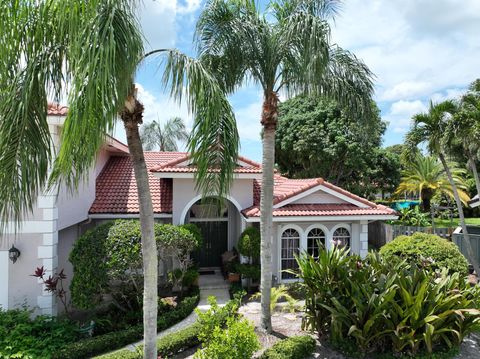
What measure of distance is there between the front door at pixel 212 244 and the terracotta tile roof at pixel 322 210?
2808 millimetres

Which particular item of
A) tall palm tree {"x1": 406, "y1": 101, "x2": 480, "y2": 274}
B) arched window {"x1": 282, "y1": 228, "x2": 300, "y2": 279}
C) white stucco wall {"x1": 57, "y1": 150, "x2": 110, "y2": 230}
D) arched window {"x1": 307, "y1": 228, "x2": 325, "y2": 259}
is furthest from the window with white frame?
white stucco wall {"x1": 57, "y1": 150, "x2": 110, "y2": 230}

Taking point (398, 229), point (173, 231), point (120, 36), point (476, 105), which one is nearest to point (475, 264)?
point (398, 229)

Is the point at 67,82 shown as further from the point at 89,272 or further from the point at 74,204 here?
the point at 74,204

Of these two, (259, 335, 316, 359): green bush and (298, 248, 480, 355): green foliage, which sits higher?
(298, 248, 480, 355): green foliage

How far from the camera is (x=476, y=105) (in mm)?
15055

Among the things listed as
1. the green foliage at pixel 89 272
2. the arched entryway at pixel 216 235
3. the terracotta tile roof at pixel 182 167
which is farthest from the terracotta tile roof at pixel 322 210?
the green foliage at pixel 89 272

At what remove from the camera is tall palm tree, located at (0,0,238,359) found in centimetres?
417

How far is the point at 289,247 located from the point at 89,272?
27.6 feet

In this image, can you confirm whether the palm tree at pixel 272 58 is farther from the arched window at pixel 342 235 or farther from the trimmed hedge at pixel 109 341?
the arched window at pixel 342 235

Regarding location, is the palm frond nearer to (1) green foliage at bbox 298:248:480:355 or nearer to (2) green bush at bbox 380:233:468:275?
(1) green foliage at bbox 298:248:480:355

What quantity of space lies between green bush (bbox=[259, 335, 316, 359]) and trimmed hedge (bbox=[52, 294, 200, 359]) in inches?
157

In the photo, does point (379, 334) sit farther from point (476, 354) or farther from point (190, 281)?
point (190, 281)

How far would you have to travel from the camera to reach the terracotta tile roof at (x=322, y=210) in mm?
13719

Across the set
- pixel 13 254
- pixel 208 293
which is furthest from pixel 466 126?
pixel 13 254
